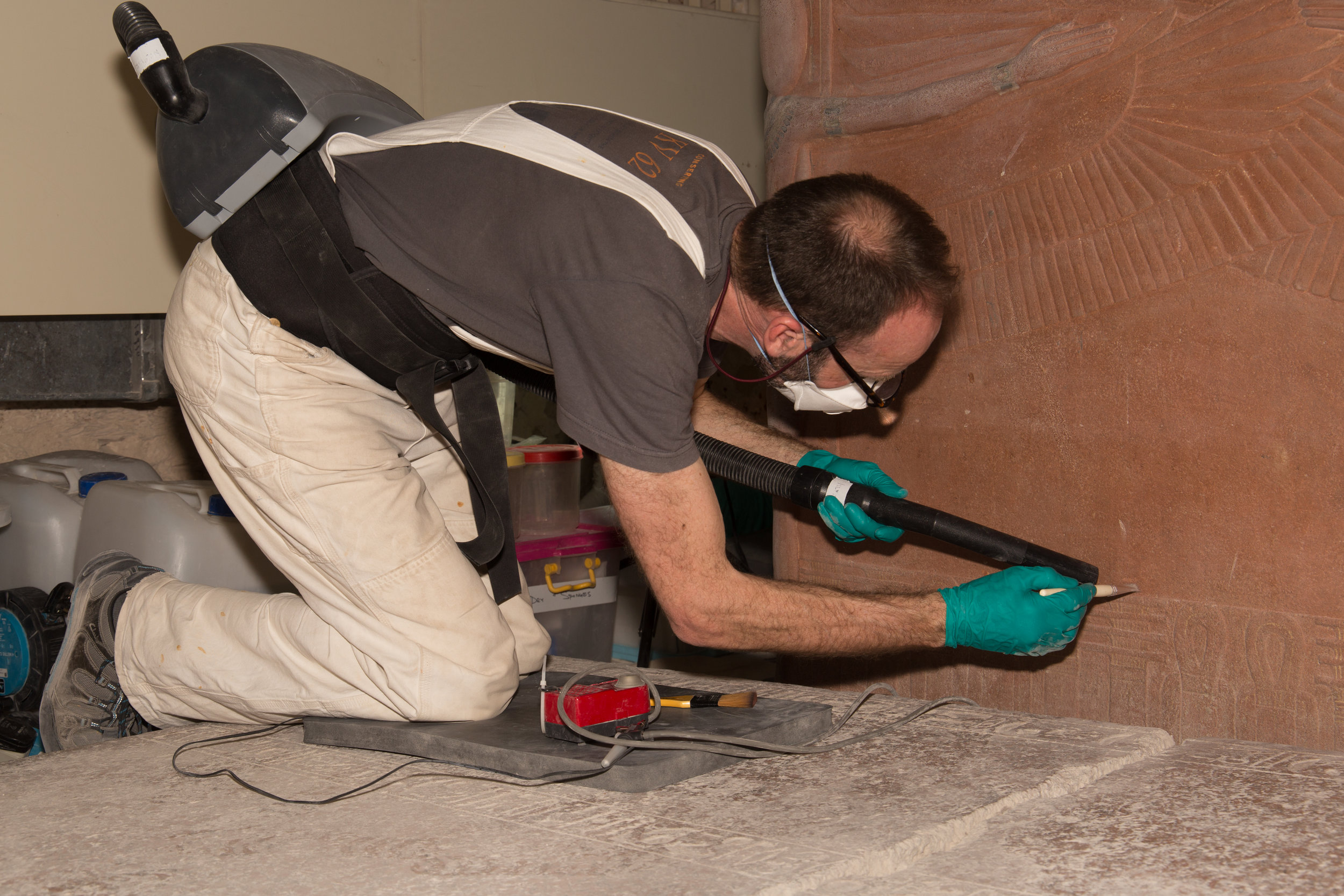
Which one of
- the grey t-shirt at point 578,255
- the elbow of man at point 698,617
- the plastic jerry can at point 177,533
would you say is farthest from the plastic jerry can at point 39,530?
the elbow of man at point 698,617

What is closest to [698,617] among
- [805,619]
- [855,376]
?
[805,619]

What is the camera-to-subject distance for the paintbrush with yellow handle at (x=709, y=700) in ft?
5.69

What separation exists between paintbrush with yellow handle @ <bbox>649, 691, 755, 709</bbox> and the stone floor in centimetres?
14

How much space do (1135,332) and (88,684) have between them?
2.05 meters

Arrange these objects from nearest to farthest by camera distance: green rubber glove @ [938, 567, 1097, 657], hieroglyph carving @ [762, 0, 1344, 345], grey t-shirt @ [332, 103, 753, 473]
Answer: grey t-shirt @ [332, 103, 753, 473], hieroglyph carving @ [762, 0, 1344, 345], green rubber glove @ [938, 567, 1097, 657]

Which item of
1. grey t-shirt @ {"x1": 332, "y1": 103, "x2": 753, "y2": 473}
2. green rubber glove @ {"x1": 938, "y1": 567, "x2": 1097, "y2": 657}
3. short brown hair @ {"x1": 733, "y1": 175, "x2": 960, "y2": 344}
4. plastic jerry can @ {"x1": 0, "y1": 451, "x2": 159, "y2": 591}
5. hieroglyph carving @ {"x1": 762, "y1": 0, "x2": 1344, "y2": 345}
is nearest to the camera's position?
grey t-shirt @ {"x1": 332, "y1": 103, "x2": 753, "y2": 473}

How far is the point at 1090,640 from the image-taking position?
1.99m

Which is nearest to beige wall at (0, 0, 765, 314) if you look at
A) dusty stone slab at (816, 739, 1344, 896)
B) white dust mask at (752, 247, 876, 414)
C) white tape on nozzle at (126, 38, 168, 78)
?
white tape on nozzle at (126, 38, 168, 78)

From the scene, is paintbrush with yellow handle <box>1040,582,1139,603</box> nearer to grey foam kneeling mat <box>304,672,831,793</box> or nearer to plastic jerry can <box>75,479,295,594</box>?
grey foam kneeling mat <box>304,672,831,793</box>

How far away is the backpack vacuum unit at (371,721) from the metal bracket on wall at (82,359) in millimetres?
1169

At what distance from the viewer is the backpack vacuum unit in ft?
5.07

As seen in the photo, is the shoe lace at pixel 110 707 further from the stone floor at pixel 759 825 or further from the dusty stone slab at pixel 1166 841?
the dusty stone slab at pixel 1166 841

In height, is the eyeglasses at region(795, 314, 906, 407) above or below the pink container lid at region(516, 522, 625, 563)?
above

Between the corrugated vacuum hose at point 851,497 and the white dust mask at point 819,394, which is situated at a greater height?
the white dust mask at point 819,394
